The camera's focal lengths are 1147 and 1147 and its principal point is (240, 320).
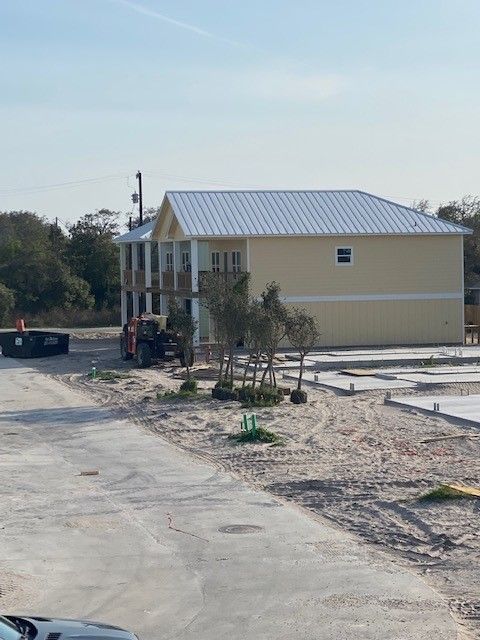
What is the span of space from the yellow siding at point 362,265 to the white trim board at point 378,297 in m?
0.17

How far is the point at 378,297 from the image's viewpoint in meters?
49.1

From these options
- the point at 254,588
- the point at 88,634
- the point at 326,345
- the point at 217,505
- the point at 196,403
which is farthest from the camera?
the point at 326,345

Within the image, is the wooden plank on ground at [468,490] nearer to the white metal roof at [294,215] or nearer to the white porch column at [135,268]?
the white metal roof at [294,215]

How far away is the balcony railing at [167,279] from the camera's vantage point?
171ft

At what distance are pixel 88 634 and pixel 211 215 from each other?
41642mm

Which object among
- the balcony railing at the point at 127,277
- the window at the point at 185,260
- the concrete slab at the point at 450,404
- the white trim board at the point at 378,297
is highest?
the window at the point at 185,260

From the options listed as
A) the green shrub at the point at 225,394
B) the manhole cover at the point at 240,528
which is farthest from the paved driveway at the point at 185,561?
the green shrub at the point at 225,394

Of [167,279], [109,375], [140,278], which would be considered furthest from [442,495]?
[140,278]

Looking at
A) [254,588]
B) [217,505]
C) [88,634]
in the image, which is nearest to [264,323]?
[217,505]

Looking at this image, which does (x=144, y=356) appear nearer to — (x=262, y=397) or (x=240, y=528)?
(x=262, y=397)

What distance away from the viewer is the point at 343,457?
827 inches

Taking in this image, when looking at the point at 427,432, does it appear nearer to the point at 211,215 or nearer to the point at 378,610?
the point at 378,610

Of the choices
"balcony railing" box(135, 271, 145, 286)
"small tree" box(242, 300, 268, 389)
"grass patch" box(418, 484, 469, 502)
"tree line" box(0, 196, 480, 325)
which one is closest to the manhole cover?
"grass patch" box(418, 484, 469, 502)

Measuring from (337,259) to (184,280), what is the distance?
21.8 feet
